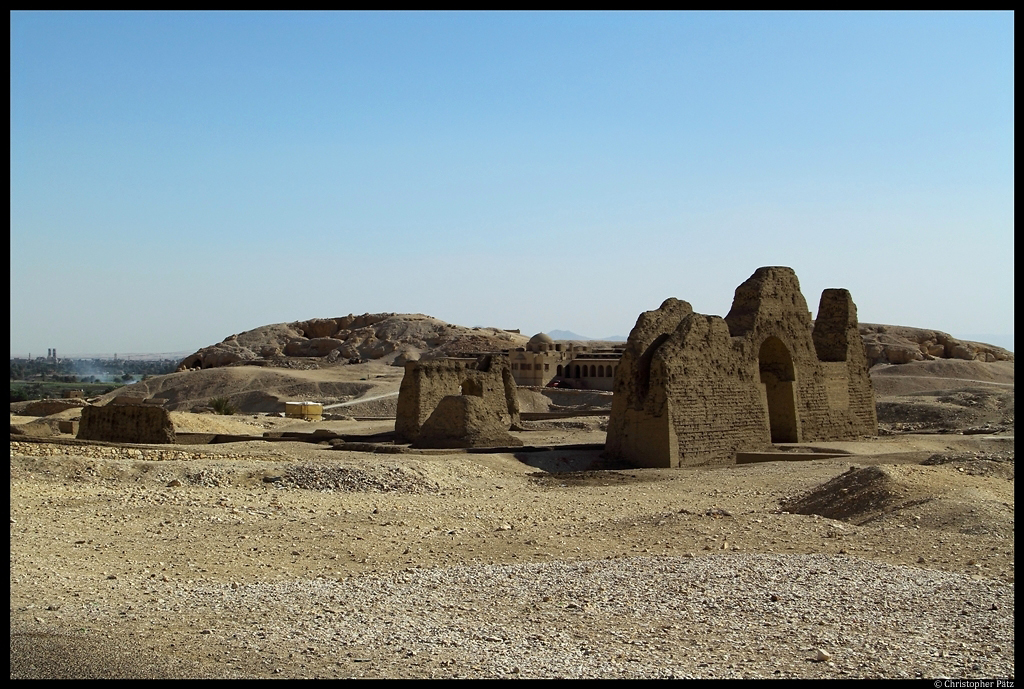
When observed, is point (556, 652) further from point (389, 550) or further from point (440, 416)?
point (440, 416)

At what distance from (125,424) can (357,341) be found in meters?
56.0

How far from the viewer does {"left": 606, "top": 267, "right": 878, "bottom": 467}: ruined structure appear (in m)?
18.6

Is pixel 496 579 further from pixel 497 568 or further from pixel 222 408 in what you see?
pixel 222 408

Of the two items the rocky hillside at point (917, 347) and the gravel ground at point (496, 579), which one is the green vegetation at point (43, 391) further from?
the gravel ground at point (496, 579)

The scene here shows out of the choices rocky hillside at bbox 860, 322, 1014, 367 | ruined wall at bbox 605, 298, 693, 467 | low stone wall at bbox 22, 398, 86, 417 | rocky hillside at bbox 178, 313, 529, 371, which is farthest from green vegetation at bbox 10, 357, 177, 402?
Result: rocky hillside at bbox 860, 322, 1014, 367

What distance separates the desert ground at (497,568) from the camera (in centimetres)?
645

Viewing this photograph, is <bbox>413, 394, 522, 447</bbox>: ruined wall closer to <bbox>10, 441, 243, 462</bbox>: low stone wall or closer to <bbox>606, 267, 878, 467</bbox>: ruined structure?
<bbox>606, 267, 878, 467</bbox>: ruined structure

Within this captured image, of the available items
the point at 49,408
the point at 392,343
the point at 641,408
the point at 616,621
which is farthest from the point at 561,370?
the point at 616,621

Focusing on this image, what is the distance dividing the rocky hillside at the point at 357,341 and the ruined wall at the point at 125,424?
1845 inches

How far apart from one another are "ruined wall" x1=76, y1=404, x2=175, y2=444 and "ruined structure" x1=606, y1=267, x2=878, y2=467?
9.28 metres

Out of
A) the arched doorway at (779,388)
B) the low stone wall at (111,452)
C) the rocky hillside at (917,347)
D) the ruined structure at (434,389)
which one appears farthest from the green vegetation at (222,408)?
the rocky hillside at (917,347)

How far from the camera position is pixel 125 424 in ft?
66.5

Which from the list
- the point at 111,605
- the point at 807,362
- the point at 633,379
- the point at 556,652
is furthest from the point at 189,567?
the point at 807,362

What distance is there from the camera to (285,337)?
84812 millimetres
